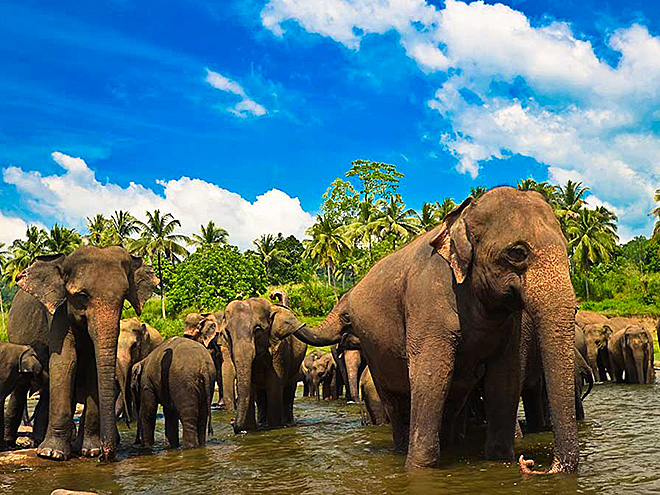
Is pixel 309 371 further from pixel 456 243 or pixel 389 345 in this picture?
pixel 456 243

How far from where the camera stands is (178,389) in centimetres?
1123

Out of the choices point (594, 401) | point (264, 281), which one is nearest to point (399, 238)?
point (264, 281)

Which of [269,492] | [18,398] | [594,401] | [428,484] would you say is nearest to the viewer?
[428,484]

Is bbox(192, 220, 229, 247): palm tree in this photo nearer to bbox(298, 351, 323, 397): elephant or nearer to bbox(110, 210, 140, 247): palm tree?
bbox(110, 210, 140, 247): palm tree

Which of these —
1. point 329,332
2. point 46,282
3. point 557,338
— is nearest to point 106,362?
point 46,282

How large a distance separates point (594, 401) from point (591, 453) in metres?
8.71

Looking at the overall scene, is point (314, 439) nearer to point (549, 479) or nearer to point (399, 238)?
point (549, 479)

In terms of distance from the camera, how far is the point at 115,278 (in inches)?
404

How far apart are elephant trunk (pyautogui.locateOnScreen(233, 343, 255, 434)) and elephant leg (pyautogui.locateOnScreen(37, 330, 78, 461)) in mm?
3333

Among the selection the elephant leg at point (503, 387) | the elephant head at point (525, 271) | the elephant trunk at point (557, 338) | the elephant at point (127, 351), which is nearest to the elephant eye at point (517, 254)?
the elephant head at point (525, 271)

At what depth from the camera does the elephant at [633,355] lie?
22875 millimetres

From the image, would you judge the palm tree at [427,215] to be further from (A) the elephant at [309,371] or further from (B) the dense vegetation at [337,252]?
(A) the elephant at [309,371]

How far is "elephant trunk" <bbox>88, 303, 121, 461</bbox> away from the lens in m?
9.79

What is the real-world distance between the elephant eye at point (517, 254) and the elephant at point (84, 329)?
5.83 metres
